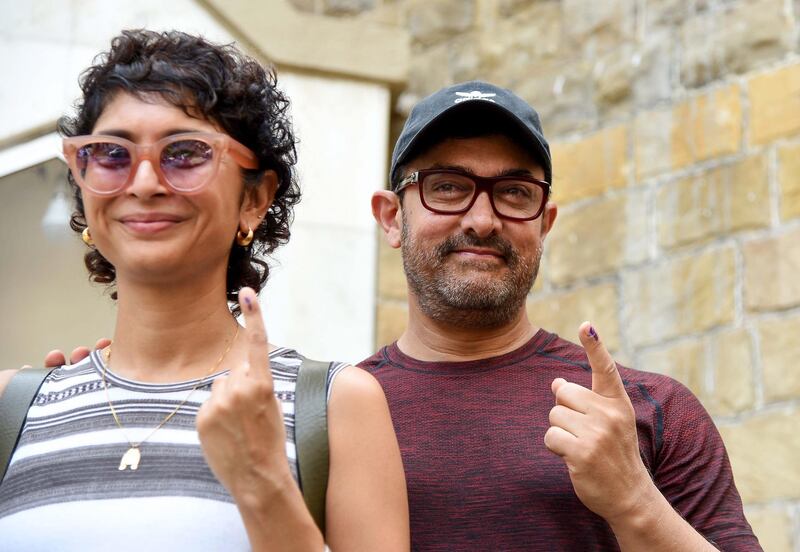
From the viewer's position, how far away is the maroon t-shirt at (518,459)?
265 cm

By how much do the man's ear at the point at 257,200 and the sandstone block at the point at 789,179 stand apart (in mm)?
2838

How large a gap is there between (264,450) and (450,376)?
3.27 feet

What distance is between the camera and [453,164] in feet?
10.1

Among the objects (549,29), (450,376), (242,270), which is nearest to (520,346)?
(450,376)

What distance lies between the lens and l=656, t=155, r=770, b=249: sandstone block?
16.5ft

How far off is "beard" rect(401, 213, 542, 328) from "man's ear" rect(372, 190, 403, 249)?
19 centimetres

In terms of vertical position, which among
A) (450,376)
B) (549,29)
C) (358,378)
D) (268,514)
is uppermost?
(549,29)

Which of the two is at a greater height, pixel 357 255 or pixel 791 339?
pixel 357 255

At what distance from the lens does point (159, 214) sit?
7.64ft

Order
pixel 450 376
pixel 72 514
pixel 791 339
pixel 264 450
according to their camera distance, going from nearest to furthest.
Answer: pixel 264 450
pixel 72 514
pixel 450 376
pixel 791 339

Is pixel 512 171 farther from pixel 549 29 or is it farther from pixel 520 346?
pixel 549 29

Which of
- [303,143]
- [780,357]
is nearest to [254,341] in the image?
[780,357]

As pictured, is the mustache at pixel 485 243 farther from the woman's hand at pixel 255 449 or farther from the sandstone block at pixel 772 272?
the sandstone block at pixel 772 272

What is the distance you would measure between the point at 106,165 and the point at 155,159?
3.8 inches
